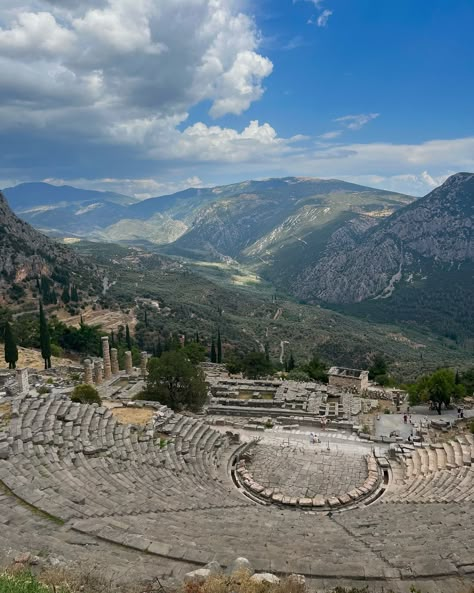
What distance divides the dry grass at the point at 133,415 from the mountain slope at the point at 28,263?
65.1 metres

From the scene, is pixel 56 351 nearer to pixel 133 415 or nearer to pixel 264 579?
pixel 133 415

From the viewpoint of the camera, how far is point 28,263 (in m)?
93.2

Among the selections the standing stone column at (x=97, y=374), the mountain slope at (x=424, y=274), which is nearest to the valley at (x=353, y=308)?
the mountain slope at (x=424, y=274)

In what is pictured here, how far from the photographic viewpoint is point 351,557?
11.1 meters

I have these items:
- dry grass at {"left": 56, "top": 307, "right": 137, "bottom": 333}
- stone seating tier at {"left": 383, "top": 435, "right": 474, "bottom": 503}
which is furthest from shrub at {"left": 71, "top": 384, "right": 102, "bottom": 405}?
dry grass at {"left": 56, "top": 307, "right": 137, "bottom": 333}

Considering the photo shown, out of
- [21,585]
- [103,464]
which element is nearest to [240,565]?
[21,585]

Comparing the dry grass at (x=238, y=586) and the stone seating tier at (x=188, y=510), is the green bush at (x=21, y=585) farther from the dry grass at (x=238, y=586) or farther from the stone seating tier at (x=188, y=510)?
the stone seating tier at (x=188, y=510)

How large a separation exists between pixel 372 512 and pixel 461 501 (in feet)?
11.1

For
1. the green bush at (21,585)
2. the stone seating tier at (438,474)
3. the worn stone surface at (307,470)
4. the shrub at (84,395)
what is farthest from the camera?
the shrub at (84,395)

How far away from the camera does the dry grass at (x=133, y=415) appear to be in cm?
2595

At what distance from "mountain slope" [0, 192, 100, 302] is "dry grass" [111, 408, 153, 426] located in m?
65.1

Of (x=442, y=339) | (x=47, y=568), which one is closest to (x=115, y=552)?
(x=47, y=568)

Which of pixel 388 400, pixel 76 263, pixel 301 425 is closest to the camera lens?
pixel 301 425

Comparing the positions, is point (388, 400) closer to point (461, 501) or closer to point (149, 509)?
point (461, 501)
